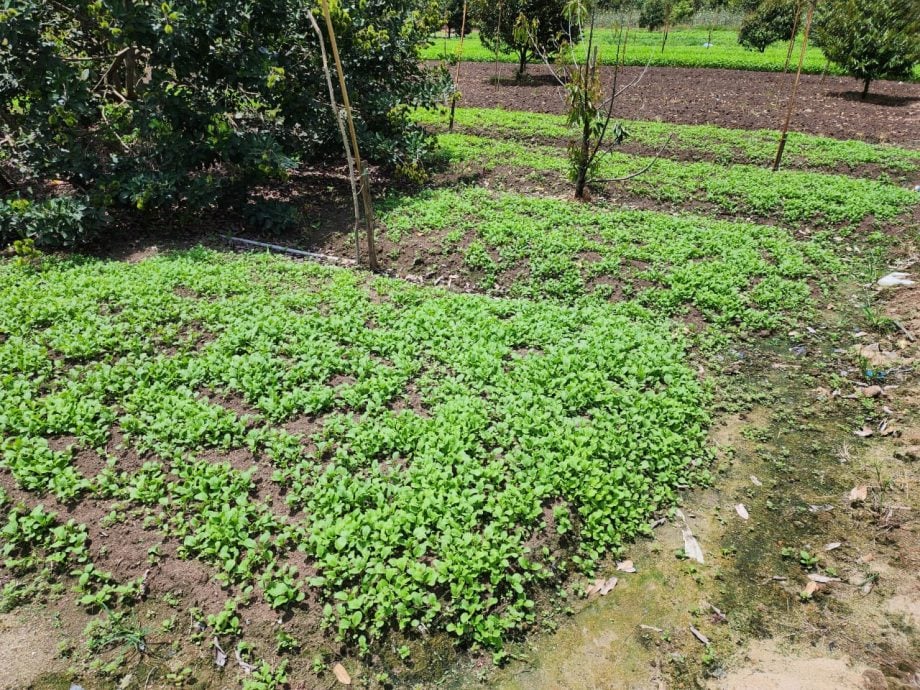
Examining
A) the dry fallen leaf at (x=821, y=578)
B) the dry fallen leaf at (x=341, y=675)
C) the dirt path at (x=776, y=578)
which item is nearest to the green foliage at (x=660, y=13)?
the dirt path at (x=776, y=578)

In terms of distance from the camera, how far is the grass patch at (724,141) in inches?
374

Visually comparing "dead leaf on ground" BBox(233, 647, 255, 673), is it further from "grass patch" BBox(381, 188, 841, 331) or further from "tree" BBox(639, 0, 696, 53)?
"tree" BBox(639, 0, 696, 53)

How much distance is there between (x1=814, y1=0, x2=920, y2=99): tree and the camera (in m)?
14.3

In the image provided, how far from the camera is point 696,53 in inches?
837

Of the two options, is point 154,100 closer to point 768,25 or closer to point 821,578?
point 821,578

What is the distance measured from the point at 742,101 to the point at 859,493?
46.3 feet

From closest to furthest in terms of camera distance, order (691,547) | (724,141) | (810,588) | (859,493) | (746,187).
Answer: (810,588) → (691,547) → (859,493) → (746,187) → (724,141)

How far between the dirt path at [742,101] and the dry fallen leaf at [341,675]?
13002mm

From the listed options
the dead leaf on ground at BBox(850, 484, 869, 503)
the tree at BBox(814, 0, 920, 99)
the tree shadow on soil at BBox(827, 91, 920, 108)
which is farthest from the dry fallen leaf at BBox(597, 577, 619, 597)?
the tree at BBox(814, 0, 920, 99)

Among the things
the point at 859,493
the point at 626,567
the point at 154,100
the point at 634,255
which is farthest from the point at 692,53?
the point at 626,567

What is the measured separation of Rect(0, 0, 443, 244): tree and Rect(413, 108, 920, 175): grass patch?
2.60 meters

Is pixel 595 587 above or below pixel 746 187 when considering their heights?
below

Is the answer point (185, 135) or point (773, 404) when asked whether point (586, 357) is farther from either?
point (185, 135)

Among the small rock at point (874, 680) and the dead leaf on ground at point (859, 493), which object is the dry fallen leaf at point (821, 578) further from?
the dead leaf on ground at point (859, 493)
